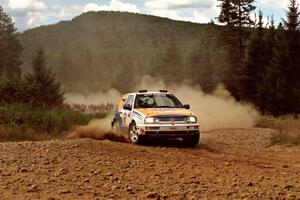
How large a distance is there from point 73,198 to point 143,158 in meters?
3.63

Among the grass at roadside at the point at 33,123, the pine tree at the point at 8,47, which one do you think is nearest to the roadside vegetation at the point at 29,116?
the grass at roadside at the point at 33,123

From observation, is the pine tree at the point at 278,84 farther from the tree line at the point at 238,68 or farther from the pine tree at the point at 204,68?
the pine tree at the point at 204,68

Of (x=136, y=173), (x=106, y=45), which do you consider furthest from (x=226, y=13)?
(x=106, y=45)

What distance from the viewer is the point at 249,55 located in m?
41.3

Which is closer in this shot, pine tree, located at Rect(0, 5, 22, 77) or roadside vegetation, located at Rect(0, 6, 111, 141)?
roadside vegetation, located at Rect(0, 6, 111, 141)

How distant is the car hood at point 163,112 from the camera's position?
14398 millimetres

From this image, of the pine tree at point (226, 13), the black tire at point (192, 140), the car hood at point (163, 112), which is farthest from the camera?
the pine tree at point (226, 13)

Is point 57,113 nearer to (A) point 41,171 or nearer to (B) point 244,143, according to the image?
(B) point 244,143

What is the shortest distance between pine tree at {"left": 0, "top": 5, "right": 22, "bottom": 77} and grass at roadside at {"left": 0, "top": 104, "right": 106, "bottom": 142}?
58.2m

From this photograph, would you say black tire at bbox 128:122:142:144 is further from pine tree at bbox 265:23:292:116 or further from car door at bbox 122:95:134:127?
A: pine tree at bbox 265:23:292:116

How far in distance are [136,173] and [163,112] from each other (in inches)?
206

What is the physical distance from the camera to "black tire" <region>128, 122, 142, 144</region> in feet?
47.5

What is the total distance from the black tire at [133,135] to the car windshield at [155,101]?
83 cm

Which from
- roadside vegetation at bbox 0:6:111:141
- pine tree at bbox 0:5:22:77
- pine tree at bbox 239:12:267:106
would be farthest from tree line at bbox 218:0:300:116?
pine tree at bbox 0:5:22:77
